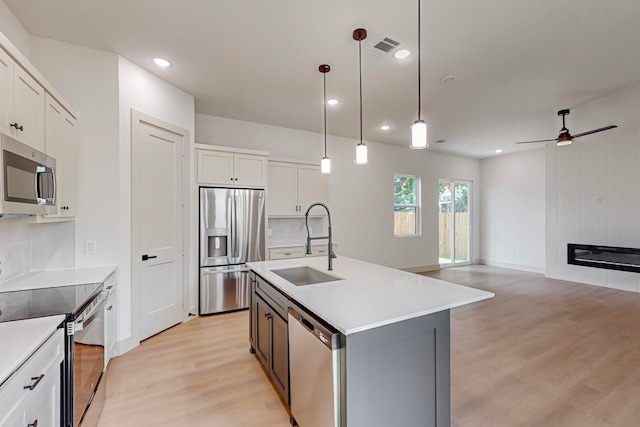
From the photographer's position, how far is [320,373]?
142cm

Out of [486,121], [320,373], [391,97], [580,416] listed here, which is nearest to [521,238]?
[486,121]

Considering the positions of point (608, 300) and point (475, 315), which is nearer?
point (475, 315)

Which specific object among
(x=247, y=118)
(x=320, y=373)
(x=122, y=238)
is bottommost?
(x=320, y=373)

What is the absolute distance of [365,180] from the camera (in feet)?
19.6

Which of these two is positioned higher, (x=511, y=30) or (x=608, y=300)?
(x=511, y=30)

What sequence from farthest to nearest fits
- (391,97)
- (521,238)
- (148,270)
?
(521,238) → (391,97) → (148,270)

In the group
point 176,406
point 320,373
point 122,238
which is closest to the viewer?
point 320,373

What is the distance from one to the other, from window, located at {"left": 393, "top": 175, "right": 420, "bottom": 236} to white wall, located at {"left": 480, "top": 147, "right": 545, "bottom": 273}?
245 cm

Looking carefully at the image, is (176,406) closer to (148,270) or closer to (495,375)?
(148,270)

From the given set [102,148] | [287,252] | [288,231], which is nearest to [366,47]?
[102,148]

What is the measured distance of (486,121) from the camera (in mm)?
4766

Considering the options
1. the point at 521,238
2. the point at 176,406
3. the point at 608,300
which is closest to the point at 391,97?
the point at 176,406

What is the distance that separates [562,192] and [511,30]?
446cm

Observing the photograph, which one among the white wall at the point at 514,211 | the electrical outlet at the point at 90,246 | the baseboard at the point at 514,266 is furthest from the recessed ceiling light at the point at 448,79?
the baseboard at the point at 514,266
